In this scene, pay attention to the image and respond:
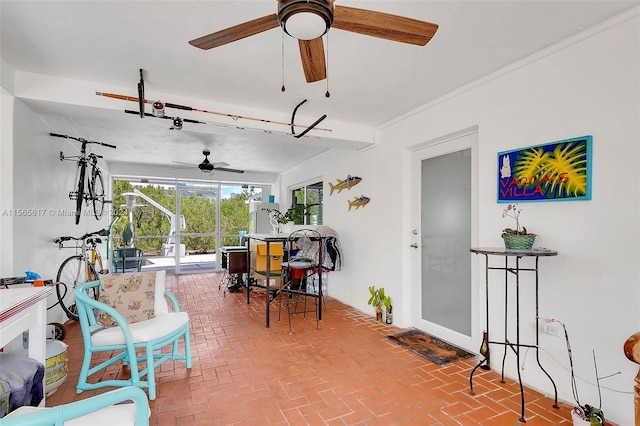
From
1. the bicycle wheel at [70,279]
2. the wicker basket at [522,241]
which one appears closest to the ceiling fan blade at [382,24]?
the wicker basket at [522,241]

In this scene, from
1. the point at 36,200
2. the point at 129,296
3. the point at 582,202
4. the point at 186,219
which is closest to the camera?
the point at 582,202

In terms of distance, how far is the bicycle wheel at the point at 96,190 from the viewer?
16.6 feet

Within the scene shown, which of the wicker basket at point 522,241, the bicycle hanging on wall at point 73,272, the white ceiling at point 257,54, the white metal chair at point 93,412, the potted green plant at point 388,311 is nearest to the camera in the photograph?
the white metal chair at point 93,412

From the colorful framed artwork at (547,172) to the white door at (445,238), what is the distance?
1.47 ft

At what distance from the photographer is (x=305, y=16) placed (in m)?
1.35

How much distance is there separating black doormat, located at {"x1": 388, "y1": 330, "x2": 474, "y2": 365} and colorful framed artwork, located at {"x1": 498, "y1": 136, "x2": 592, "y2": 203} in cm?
156

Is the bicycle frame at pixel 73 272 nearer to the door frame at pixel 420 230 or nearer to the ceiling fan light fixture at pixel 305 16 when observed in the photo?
the ceiling fan light fixture at pixel 305 16

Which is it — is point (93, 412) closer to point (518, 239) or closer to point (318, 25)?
point (318, 25)

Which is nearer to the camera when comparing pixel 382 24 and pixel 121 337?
pixel 382 24

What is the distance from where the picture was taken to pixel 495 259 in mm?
2830

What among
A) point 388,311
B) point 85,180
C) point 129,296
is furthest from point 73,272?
point 388,311

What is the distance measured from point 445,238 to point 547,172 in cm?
131

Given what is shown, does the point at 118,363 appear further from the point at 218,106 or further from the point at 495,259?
the point at 495,259

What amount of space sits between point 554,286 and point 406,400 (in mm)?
1401
